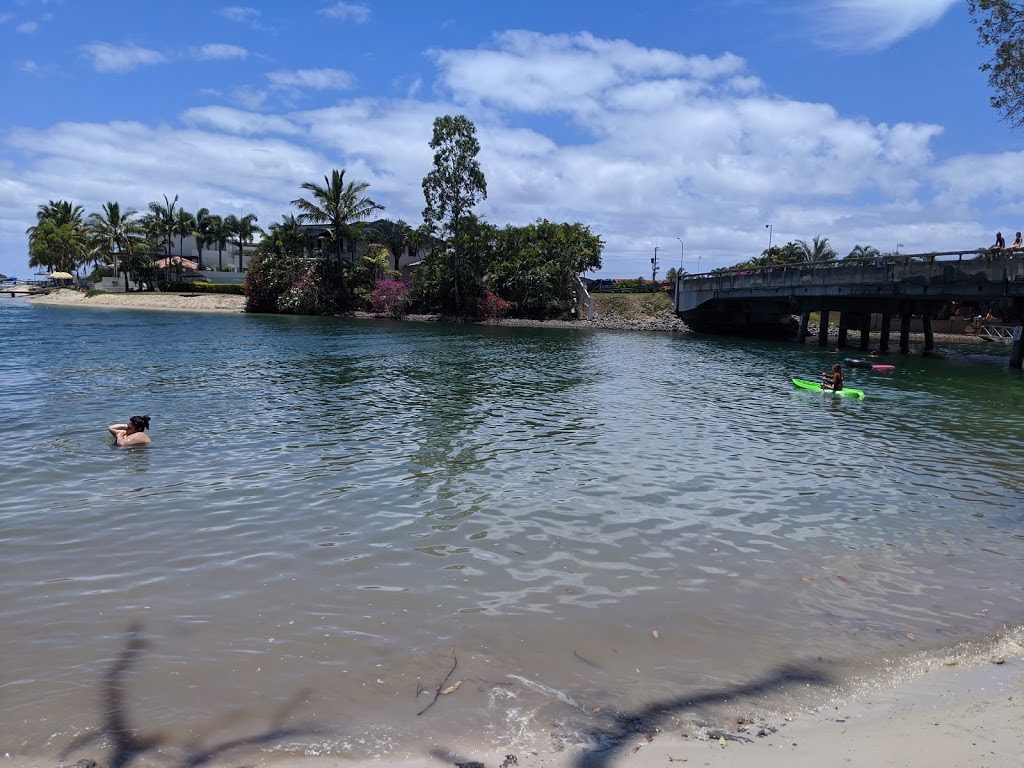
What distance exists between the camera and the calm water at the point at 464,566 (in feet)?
17.7

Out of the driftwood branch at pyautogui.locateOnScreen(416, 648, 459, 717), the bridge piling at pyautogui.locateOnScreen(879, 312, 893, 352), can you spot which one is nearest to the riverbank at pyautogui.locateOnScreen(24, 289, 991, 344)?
the bridge piling at pyautogui.locateOnScreen(879, 312, 893, 352)

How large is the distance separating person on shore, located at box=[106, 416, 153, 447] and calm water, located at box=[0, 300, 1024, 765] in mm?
429

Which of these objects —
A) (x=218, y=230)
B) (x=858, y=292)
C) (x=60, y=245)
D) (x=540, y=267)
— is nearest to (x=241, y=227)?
(x=218, y=230)

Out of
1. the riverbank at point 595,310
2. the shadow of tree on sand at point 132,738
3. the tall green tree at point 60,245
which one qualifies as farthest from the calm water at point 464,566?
the tall green tree at point 60,245

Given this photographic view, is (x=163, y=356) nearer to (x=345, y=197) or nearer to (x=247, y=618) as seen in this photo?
(x=247, y=618)

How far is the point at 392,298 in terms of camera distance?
7694 centimetres

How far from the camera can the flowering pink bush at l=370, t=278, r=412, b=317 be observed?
76750mm

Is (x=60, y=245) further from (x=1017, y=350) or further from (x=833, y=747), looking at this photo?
(x=833, y=747)

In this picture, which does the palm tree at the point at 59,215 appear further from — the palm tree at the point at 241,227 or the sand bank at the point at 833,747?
the sand bank at the point at 833,747

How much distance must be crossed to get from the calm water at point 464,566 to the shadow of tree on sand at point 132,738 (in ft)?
0.11

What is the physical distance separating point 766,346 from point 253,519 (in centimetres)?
5040

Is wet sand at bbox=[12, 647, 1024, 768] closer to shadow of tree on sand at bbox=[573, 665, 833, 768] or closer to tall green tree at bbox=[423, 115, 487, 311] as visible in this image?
shadow of tree on sand at bbox=[573, 665, 833, 768]

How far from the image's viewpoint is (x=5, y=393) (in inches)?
793

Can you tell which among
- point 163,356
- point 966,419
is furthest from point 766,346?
point 163,356
